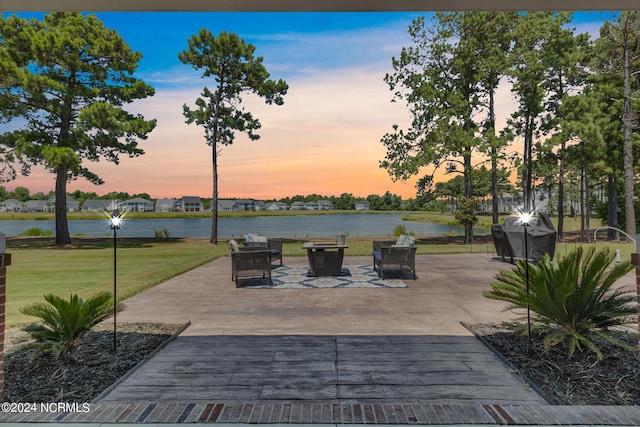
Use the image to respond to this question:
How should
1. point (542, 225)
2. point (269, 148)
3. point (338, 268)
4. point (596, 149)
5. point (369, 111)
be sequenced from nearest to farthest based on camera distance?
point (338, 268) → point (542, 225) → point (596, 149) → point (369, 111) → point (269, 148)

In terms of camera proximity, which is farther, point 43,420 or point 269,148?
point 269,148

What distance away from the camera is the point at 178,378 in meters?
3.42

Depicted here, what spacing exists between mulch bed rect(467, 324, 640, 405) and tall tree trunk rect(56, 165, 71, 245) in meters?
20.2

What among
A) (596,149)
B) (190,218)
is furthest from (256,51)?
(190,218)

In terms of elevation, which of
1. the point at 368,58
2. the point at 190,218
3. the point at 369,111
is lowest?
the point at 190,218

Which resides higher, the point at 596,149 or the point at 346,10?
the point at 596,149

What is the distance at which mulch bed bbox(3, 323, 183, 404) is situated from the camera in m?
3.21

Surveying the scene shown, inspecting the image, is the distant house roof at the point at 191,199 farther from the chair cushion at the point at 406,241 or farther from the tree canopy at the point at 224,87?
the chair cushion at the point at 406,241

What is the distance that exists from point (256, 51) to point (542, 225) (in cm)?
1466

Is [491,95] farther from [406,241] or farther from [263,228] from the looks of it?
[263,228]

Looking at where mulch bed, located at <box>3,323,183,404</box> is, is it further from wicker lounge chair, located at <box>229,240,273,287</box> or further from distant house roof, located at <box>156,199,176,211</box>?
distant house roof, located at <box>156,199,176,211</box>

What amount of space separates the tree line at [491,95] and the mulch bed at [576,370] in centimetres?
1457

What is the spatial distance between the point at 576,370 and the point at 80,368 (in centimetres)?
425

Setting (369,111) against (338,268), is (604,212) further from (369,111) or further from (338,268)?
(338,268)
